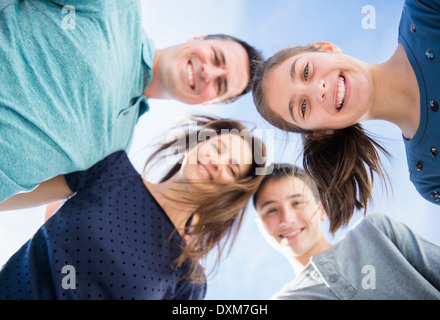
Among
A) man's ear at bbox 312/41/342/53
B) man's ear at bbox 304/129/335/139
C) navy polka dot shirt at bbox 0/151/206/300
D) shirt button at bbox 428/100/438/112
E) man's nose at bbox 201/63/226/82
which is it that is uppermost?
man's ear at bbox 312/41/342/53

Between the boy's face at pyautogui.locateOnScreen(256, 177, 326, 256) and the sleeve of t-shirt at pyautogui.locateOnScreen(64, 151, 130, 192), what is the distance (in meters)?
0.39

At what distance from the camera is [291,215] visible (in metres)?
0.84

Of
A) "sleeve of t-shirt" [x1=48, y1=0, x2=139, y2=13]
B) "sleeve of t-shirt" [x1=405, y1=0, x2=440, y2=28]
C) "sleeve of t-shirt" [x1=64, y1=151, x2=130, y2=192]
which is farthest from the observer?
"sleeve of t-shirt" [x1=64, y1=151, x2=130, y2=192]

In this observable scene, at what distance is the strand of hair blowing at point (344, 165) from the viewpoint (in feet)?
2.21

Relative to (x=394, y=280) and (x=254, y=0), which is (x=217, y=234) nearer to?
(x=394, y=280)

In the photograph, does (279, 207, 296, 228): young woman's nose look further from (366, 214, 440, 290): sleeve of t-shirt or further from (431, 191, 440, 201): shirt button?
(431, 191, 440, 201): shirt button

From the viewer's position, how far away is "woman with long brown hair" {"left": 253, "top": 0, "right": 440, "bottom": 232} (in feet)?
1.85

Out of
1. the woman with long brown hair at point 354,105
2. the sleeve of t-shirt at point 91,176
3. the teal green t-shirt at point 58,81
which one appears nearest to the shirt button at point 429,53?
the woman with long brown hair at point 354,105

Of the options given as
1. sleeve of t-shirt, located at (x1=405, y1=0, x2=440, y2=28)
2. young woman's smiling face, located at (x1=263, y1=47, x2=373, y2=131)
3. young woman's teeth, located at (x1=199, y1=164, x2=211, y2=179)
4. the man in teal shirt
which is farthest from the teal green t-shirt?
sleeve of t-shirt, located at (x1=405, y1=0, x2=440, y2=28)

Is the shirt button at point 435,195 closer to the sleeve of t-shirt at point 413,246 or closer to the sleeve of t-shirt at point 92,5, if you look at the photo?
the sleeve of t-shirt at point 413,246

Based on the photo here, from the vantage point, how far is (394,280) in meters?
0.69

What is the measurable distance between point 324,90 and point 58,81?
1.59ft

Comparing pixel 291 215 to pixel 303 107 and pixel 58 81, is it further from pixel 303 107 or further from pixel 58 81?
pixel 58 81

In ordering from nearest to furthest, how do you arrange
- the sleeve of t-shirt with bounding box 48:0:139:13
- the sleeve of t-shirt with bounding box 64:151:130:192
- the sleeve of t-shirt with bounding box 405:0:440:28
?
the sleeve of t-shirt with bounding box 405:0:440:28 → the sleeve of t-shirt with bounding box 48:0:139:13 → the sleeve of t-shirt with bounding box 64:151:130:192
